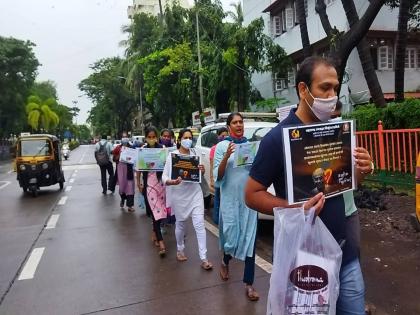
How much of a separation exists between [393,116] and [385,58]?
31.1ft

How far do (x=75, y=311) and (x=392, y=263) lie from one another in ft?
10.8

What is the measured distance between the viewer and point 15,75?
132ft

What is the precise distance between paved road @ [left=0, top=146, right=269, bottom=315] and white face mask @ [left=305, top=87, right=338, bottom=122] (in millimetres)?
2220

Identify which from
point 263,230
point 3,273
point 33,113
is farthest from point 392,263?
point 33,113

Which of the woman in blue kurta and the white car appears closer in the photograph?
the woman in blue kurta

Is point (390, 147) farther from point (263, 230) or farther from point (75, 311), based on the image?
point (75, 311)

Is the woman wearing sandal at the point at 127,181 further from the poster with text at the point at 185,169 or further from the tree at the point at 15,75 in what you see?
the tree at the point at 15,75

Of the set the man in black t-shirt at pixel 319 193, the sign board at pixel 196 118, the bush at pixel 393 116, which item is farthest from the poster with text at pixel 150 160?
the sign board at pixel 196 118

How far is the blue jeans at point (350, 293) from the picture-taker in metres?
2.16

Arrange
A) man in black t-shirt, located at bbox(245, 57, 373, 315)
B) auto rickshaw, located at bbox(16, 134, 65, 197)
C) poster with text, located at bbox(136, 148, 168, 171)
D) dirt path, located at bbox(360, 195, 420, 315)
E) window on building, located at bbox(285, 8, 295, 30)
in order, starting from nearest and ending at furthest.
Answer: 1. man in black t-shirt, located at bbox(245, 57, 373, 315)
2. dirt path, located at bbox(360, 195, 420, 315)
3. poster with text, located at bbox(136, 148, 168, 171)
4. auto rickshaw, located at bbox(16, 134, 65, 197)
5. window on building, located at bbox(285, 8, 295, 30)

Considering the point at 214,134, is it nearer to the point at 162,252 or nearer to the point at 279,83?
the point at 162,252

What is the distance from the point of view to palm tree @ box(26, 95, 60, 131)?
5847 centimetres

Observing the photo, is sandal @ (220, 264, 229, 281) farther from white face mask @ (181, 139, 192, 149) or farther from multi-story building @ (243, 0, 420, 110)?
multi-story building @ (243, 0, 420, 110)

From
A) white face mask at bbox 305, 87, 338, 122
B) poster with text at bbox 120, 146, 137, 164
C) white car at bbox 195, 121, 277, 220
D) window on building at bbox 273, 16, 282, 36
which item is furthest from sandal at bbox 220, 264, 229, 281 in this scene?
window on building at bbox 273, 16, 282, 36
